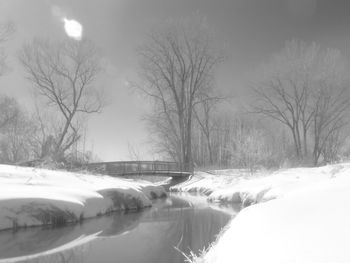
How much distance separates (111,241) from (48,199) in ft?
5.63

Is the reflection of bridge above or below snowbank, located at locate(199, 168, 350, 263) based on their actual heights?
above

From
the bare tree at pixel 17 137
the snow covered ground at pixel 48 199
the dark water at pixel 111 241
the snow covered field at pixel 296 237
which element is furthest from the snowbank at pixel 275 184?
the bare tree at pixel 17 137

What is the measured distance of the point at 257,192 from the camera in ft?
31.0

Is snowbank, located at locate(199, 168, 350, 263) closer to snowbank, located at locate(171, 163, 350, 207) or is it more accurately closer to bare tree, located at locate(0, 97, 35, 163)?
snowbank, located at locate(171, 163, 350, 207)

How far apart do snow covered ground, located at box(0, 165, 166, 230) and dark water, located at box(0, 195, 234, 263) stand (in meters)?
0.27

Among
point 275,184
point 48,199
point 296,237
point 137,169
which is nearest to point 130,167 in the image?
point 137,169

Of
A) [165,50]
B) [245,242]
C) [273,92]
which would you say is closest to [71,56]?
[165,50]

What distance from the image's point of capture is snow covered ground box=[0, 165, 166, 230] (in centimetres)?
555

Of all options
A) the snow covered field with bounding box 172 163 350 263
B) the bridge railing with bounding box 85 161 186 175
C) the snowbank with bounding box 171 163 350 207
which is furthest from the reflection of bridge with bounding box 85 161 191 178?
the snow covered field with bounding box 172 163 350 263

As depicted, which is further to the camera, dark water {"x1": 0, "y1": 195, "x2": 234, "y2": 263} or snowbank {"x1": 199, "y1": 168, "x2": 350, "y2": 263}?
dark water {"x1": 0, "y1": 195, "x2": 234, "y2": 263}

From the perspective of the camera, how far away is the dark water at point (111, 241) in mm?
4070

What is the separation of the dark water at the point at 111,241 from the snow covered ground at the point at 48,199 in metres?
0.27

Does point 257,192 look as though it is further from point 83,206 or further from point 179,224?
point 83,206

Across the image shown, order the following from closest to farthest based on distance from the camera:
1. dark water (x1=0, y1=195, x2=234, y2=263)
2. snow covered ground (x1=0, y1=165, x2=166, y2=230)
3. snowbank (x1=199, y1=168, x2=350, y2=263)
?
1. snowbank (x1=199, y1=168, x2=350, y2=263)
2. dark water (x1=0, y1=195, x2=234, y2=263)
3. snow covered ground (x1=0, y1=165, x2=166, y2=230)
